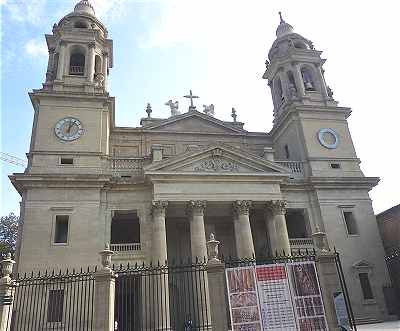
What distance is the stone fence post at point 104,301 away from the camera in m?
12.8

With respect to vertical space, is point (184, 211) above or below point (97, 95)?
below

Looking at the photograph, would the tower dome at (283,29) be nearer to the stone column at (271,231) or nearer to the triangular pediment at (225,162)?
the triangular pediment at (225,162)

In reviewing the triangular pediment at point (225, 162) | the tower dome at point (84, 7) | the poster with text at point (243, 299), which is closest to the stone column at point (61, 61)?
the tower dome at point (84, 7)

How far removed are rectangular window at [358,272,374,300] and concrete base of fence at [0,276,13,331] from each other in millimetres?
21638

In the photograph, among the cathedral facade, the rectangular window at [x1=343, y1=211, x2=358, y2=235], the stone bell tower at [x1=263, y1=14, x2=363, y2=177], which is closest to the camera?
the cathedral facade

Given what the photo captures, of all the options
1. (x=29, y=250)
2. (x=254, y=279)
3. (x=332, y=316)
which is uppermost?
(x=29, y=250)

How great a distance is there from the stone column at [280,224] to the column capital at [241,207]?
1.69 m

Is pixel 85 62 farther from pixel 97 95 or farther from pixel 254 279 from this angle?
pixel 254 279

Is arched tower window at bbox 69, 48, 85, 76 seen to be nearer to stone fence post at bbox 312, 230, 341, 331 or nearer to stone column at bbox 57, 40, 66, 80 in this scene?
stone column at bbox 57, 40, 66, 80

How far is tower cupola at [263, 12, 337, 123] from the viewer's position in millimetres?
32719

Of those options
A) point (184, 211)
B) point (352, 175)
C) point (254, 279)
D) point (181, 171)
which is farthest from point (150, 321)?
point (352, 175)

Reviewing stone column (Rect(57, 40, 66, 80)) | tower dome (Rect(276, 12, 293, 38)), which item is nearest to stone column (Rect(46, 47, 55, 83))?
stone column (Rect(57, 40, 66, 80))

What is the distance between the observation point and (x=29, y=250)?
22.5 meters

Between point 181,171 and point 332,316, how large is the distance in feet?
48.2
